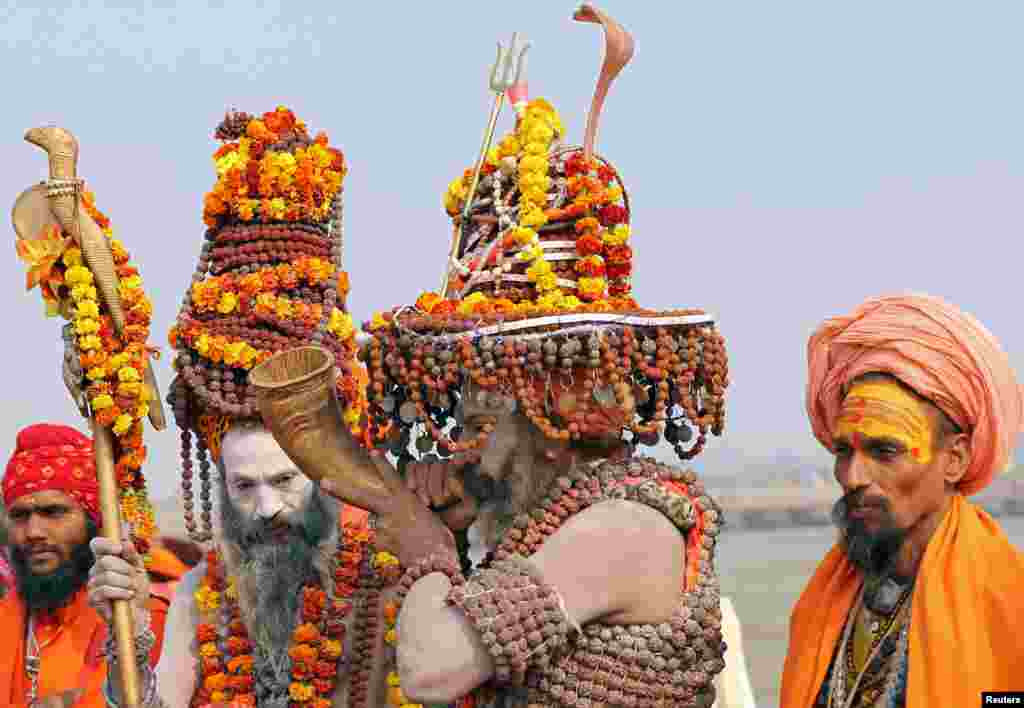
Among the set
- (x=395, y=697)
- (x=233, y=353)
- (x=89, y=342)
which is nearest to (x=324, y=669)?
(x=395, y=697)

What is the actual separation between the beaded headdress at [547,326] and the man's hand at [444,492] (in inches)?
2.2

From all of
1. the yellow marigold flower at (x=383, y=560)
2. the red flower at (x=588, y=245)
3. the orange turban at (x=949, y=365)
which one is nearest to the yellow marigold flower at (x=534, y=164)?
the red flower at (x=588, y=245)

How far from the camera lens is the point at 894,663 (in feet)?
13.4

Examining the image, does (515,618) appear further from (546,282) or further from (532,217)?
(532,217)

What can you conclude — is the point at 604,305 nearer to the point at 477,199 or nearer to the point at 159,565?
the point at 477,199

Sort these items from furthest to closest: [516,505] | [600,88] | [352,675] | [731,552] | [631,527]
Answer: [731,552], [352,675], [600,88], [516,505], [631,527]

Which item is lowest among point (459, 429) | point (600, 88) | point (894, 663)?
point (894, 663)

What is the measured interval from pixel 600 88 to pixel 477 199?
0.47 metres

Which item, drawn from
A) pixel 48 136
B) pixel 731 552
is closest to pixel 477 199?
pixel 48 136

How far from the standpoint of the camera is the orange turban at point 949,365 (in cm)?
406

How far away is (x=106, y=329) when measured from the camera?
461cm

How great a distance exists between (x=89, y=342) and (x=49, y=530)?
1962 millimetres

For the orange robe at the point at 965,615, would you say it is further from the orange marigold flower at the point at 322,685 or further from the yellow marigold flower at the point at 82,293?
the yellow marigold flower at the point at 82,293

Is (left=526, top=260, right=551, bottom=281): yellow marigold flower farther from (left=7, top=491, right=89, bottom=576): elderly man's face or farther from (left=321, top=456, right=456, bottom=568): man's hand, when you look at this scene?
(left=7, top=491, right=89, bottom=576): elderly man's face
